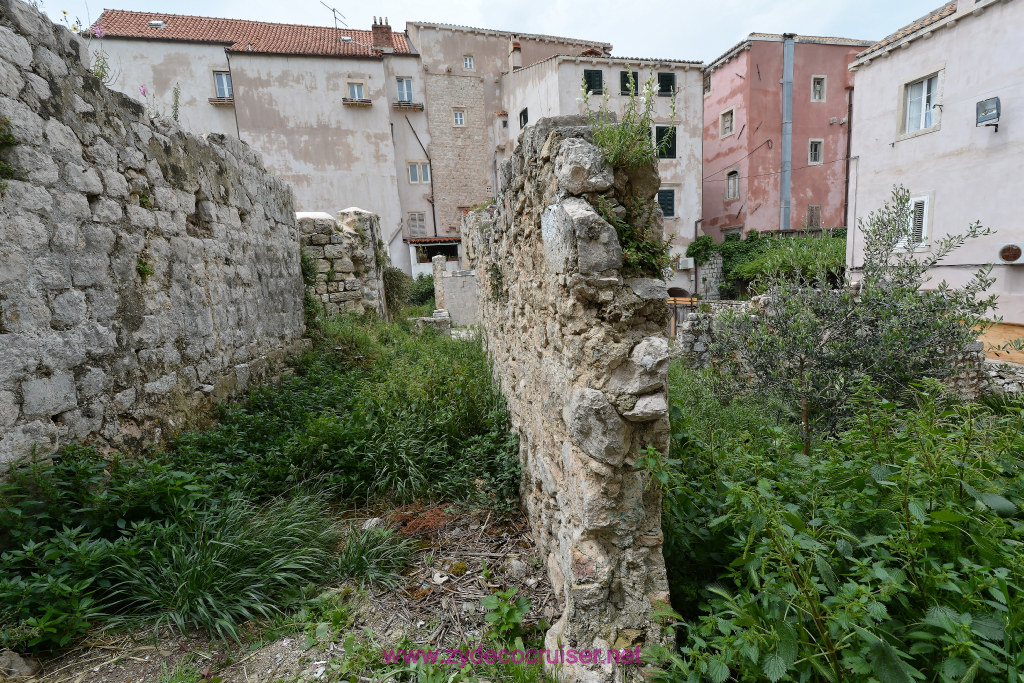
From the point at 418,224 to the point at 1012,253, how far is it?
20029 millimetres

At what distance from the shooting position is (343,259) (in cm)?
852

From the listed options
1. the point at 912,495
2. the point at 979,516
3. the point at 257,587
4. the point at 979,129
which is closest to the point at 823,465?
the point at 912,495

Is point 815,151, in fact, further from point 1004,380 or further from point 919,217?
point 1004,380

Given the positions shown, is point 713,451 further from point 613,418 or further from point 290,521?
point 290,521

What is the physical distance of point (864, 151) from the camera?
457 inches

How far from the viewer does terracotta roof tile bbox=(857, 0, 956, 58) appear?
10201mm

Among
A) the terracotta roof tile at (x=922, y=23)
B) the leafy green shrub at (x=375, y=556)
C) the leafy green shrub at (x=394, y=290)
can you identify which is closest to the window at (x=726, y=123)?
the terracotta roof tile at (x=922, y=23)

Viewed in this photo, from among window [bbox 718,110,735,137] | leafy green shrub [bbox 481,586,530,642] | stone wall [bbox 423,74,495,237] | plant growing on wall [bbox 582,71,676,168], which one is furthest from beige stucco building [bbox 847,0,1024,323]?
stone wall [bbox 423,74,495,237]

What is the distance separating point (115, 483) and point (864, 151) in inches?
595

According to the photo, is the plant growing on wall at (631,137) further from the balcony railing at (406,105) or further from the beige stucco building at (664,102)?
the balcony railing at (406,105)

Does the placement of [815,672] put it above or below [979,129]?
below

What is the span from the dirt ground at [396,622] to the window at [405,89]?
22.7m

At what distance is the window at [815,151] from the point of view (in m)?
20.7

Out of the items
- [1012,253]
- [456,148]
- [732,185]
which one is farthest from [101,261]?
[732,185]
